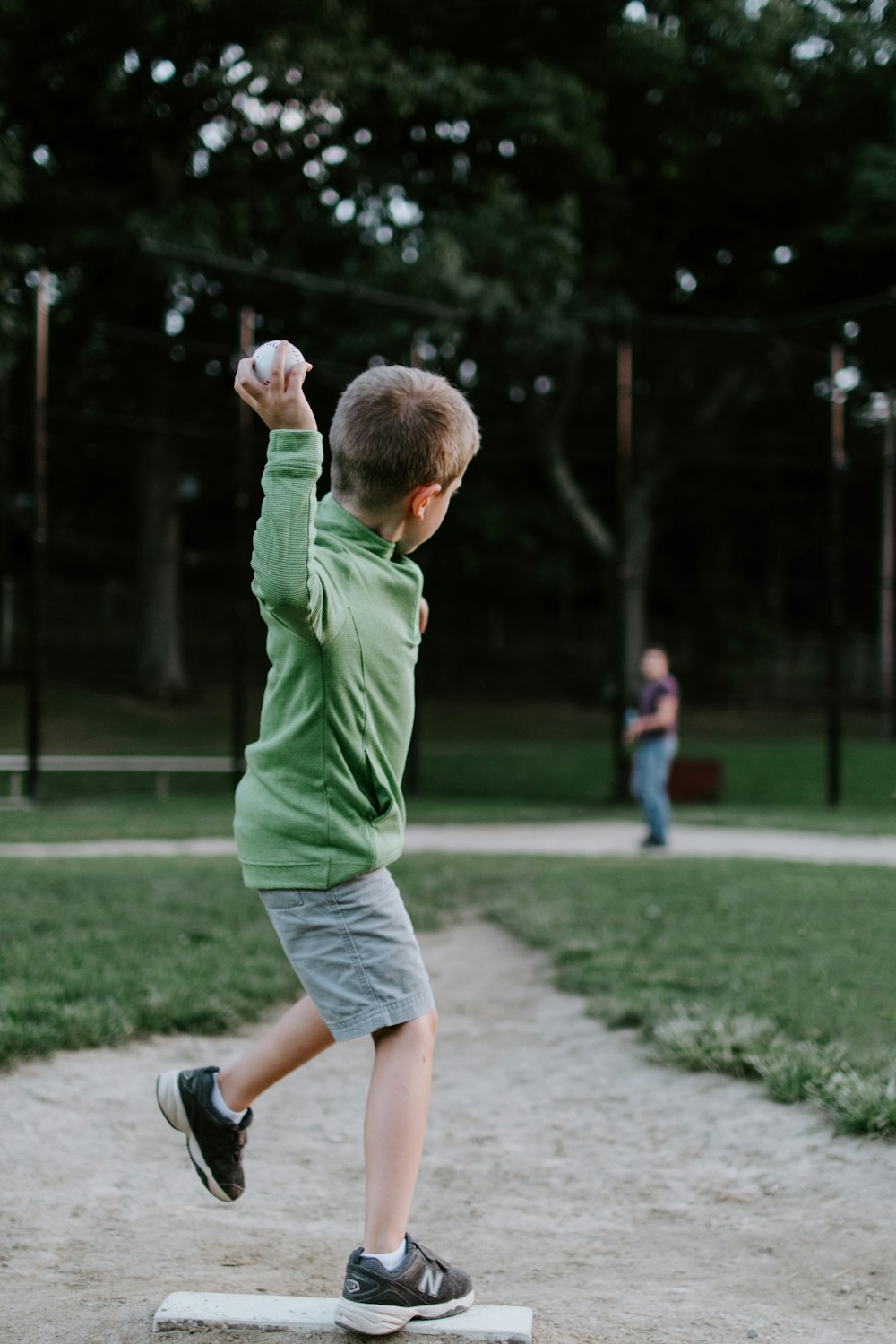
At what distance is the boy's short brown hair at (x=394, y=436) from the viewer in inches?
93.6

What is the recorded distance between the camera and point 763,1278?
2797 millimetres

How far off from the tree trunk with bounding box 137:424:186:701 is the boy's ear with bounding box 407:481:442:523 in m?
13.8

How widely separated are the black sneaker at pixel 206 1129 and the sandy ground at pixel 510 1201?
0.21 m

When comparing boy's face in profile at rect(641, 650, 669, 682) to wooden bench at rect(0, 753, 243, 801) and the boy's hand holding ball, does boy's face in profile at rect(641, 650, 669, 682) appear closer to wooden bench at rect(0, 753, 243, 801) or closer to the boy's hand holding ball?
wooden bench at rect(0, 753, 243, 801)

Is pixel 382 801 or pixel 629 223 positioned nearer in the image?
pixel 382 801

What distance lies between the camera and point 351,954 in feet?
7.79

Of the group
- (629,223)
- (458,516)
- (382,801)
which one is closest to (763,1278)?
(382,801)

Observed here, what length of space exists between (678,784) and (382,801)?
1237cm

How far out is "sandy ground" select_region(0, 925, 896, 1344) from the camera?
2.60 metres

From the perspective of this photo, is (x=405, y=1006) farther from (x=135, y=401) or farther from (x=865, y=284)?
(x=865, y=284)

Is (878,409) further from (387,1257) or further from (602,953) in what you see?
(387,1257)

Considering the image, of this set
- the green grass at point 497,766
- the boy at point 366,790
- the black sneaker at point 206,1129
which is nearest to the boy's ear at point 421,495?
the boy at point 366,790

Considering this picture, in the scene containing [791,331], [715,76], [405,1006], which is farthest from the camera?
[715,76]

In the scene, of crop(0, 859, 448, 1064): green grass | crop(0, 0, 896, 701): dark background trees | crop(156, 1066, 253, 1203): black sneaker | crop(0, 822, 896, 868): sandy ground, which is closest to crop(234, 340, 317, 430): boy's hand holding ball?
crop(156, 1066, 253, 1203): black sneaker
